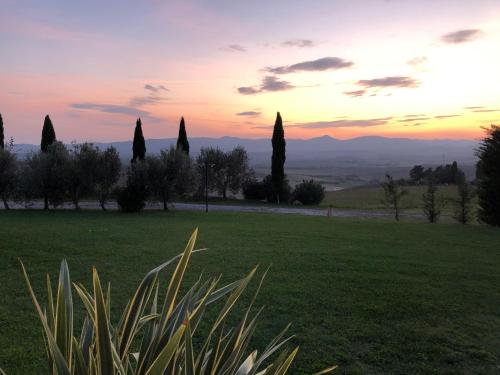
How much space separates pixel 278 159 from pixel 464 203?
53.0ft

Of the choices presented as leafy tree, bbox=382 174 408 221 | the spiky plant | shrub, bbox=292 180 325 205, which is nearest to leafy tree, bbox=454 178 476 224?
leafy tree, bbox=382 174 408 221

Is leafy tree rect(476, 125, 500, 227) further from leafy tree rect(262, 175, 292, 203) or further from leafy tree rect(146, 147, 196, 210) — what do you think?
leafy tree rect(262, 175, 292, 203)

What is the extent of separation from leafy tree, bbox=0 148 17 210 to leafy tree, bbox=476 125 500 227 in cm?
2683

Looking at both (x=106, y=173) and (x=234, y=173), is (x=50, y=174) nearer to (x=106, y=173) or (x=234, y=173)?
(x=106, y=173)

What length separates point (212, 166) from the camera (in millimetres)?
36969

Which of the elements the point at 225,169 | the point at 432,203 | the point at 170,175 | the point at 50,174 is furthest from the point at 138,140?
the point at 432,203

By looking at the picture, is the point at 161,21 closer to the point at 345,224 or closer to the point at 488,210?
the point at 345,224

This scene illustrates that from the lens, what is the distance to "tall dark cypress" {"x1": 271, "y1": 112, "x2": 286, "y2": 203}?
3456cm

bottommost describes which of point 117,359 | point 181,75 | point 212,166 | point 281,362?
point 281,362

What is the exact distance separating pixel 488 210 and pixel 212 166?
2300cm

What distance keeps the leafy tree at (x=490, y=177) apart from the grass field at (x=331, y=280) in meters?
2.97

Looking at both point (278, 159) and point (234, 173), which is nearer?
point (278, 159)

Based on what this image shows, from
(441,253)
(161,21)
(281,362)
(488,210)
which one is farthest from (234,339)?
(488,210)

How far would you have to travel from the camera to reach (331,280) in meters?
8.63
